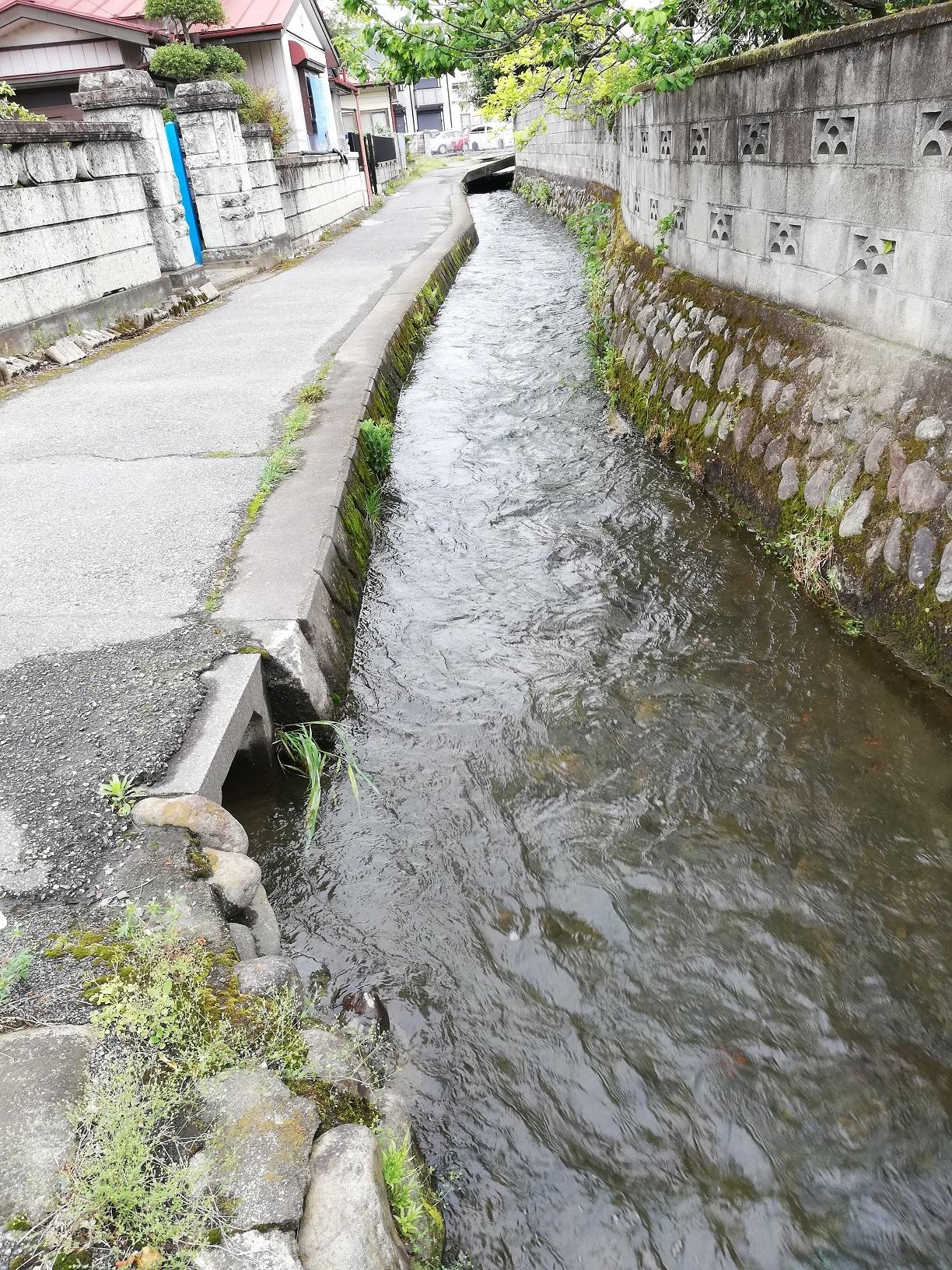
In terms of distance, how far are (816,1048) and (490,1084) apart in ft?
3.49

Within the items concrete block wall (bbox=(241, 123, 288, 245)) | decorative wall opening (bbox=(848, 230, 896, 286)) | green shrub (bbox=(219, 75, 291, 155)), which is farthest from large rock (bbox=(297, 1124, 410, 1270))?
green shrub (bbox=(219, 75, 291, 155))

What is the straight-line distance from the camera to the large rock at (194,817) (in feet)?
10.2

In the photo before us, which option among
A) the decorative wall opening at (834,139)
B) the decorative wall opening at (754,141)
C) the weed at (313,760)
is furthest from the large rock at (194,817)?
the decorative wall opening at (754,141)

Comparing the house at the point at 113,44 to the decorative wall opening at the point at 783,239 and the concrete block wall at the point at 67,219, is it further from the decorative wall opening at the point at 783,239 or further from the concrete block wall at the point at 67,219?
the decorative wall opening at the point at 783,239

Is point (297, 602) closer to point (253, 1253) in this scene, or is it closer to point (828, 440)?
point (253, 1253)

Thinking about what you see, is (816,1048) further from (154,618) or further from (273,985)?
(154,618)

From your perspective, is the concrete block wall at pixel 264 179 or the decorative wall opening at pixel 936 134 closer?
the decorative wall opening at pixel 936 134

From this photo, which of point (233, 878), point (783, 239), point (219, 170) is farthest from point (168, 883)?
point (219, 170)

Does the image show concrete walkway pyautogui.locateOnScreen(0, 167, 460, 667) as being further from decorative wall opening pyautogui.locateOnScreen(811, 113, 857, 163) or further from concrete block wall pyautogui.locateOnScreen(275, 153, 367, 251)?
concrete block wall pyautogui.locateOnScreen(275, 153, 367, 251)

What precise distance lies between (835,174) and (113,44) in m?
21.0

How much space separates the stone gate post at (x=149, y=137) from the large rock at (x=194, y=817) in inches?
428

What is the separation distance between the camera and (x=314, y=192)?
63.0 ft

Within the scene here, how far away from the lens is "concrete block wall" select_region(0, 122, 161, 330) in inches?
344

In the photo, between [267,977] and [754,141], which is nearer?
[267,977]
